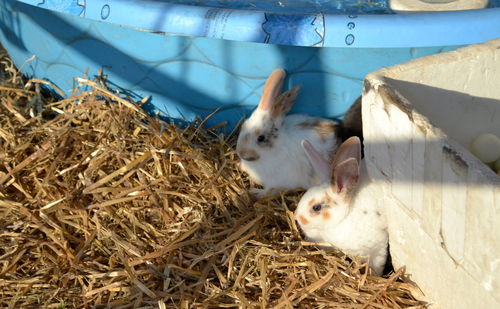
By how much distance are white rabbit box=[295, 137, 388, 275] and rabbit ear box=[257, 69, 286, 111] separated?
17.7 inches

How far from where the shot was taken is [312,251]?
245 cm

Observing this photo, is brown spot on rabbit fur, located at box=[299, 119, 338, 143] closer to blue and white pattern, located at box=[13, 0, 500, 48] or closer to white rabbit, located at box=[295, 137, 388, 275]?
white rabbit, located at box=[295, 137, 388, 275]

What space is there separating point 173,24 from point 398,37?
0.92 metres

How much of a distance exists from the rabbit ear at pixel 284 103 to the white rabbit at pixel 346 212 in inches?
18.5

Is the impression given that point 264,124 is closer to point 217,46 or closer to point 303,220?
point 217,46

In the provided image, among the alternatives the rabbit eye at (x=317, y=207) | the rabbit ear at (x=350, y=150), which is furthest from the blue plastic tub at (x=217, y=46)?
the rabbit eye at (x=317, y=207)

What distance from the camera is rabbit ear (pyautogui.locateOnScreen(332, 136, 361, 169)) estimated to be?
7.03 ft

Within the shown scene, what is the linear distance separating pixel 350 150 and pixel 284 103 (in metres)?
0.67

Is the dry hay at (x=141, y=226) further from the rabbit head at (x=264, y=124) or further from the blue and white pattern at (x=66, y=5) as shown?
the blue and white pattern at (x=66, y=5)

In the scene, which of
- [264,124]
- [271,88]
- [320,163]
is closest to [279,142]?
[264,124]

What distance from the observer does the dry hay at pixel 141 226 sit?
2.29 meters

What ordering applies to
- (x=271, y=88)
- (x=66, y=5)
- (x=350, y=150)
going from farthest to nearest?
(x=271, y=88), (x=66, y=5), (x=350, y=150)

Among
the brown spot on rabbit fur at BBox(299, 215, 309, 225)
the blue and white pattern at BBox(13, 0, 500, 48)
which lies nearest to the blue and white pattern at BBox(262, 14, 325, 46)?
the blue and white pattern at BBox(13, 0, 500, 48)

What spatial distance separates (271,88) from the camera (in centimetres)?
→ 265
